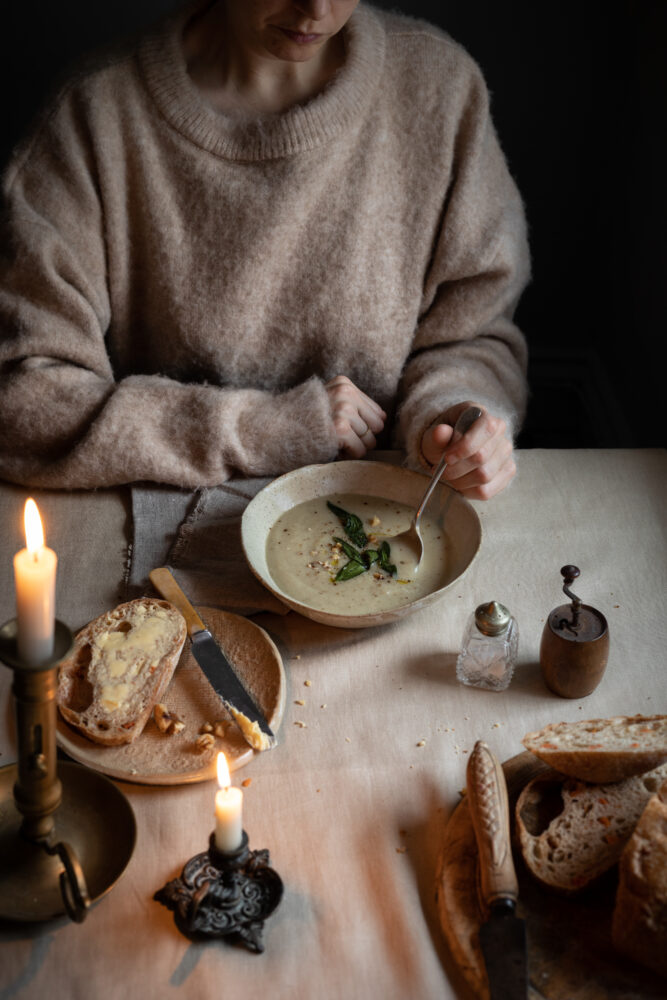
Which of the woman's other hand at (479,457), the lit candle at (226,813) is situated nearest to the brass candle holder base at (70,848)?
the lit candle at (226,813)

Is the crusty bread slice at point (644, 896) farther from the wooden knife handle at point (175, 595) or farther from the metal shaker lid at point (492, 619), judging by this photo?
the wooden knife handle at point (175, 595)

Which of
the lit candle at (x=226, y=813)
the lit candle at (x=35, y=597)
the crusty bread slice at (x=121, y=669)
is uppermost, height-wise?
the lit candle at (x=35, y=597)

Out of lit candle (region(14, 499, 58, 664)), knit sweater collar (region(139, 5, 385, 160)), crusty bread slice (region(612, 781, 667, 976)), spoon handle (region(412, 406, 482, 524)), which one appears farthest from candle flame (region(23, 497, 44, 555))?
knit sweater collar (region(139, 5, 385, 160))

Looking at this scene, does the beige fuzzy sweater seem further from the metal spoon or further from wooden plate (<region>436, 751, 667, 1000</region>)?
wooden plate (<region>436, 751, 667, 1000</region>)

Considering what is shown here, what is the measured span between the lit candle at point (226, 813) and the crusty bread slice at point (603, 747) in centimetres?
33

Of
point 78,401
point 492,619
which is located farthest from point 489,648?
point 78,401

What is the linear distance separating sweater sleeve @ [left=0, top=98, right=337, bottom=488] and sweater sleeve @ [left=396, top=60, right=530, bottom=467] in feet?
0.75

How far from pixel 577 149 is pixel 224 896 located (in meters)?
2.08

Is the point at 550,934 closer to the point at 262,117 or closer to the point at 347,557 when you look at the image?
the point at 347,557

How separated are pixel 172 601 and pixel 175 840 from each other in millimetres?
347

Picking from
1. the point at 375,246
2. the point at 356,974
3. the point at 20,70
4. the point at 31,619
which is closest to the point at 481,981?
the point at 356,974

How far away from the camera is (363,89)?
5.14 ft

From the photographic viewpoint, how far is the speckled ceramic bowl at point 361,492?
47.9 inches

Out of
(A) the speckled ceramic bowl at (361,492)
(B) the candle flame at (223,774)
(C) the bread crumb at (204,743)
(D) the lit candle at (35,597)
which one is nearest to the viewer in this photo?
(D) the lit candle at (35,597)
